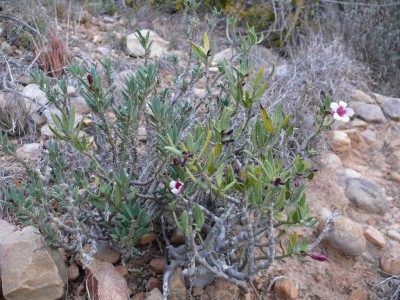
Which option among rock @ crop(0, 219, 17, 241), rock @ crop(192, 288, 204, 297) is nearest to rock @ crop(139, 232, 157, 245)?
rock @ crop(192, 288, 204, 297)

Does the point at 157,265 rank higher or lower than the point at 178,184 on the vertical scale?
lower

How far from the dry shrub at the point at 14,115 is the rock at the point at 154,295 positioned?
142 centimetres

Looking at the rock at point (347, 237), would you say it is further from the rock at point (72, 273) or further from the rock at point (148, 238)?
the rock at point (72, 273)

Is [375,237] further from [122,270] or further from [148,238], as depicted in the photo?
[122,270]

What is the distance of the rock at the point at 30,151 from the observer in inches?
104

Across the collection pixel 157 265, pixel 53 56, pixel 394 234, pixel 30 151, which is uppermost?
pixel 53 56

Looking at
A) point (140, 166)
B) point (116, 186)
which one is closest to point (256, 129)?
point (116, 186)

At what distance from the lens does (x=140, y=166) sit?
2.24 m

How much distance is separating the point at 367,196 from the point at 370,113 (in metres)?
1.03

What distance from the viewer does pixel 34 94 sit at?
318 centimetres

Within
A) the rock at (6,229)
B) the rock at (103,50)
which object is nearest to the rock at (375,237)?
the rock at (6,229)

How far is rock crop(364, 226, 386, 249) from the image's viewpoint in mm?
2619

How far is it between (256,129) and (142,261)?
899 mm

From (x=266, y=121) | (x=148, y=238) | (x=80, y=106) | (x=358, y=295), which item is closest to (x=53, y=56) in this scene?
(x=80, y=106)
